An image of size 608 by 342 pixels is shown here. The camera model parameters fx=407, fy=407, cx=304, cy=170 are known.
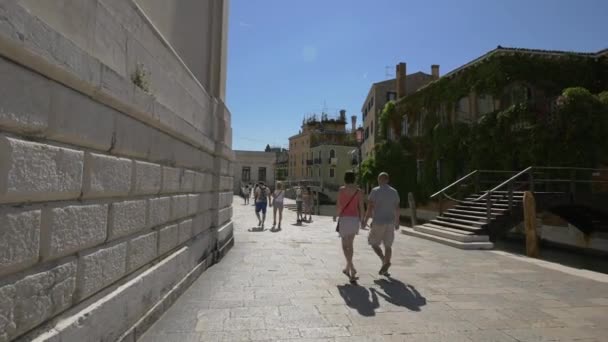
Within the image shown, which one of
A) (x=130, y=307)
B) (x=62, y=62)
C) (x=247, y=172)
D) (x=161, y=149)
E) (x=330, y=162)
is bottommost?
(x=130, y=307)

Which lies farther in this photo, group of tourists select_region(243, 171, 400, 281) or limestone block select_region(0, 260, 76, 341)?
group of tourists select_region(243, 171, 400, 281)

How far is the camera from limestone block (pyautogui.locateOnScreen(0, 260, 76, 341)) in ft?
6.99

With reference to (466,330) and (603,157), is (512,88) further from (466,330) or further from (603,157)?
(466,330)

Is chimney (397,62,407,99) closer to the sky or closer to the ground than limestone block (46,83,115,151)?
closer to the sky

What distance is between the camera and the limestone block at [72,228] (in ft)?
8.08

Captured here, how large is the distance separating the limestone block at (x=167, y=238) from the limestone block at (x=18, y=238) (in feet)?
7.39

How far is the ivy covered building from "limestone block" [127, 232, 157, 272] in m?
16.8

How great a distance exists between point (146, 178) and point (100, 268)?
115 centimetres

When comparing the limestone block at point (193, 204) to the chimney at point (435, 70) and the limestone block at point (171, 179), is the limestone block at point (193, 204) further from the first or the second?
the chimney at point (435, 70)

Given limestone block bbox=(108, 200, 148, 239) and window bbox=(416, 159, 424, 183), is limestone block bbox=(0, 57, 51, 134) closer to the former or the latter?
limestone block bbox=(108, 200, 148, 239)

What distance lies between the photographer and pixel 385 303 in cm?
521

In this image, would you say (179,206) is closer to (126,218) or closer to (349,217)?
(126,218)

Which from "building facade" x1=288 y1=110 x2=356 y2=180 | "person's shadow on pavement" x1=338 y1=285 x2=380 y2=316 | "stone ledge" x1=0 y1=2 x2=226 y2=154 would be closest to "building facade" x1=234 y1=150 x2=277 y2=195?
"building facade" x1=288 y1=110 x2=356 y2=180

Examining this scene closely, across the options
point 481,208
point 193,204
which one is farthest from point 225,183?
point 481,208
